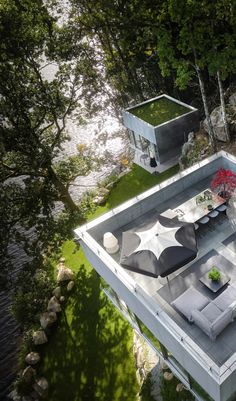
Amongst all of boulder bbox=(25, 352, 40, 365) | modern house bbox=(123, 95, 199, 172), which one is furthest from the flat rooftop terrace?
modern house bbox=(123, 95, 199, 172)

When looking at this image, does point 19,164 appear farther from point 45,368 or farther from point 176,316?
point 176,316

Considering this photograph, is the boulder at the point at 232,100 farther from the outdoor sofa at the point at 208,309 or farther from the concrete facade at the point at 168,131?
the outdoor sofa at the point at 208,309

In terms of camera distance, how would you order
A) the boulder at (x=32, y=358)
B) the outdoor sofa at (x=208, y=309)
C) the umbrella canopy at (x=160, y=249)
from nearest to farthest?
the outdoor sofa at (x=208, y=309) < the umbrella canopy at (x=160, y=249) < the boulder at (x=32, y=358)

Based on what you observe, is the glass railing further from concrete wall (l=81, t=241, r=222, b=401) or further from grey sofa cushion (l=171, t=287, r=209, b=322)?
grey sofa cushion (l=171, t=287, r=209, b=322)

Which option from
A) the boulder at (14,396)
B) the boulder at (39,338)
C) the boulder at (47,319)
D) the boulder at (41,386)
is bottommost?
the boulder at (14,396)

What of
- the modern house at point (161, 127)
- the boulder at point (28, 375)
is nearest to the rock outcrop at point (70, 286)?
the boulder at point (28, 375)

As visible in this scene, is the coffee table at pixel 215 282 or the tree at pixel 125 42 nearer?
the coffee table at pixel 215 282

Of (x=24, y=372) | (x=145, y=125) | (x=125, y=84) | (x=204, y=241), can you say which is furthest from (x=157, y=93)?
(x=24, y=372)
